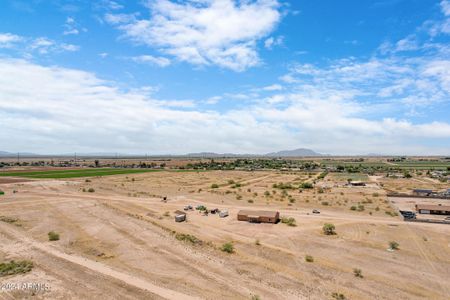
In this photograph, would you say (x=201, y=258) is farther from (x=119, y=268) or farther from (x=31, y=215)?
(x=31, y=215)

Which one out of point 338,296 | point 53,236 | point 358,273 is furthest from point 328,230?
point 53,236

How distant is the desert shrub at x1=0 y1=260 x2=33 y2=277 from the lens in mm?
27538

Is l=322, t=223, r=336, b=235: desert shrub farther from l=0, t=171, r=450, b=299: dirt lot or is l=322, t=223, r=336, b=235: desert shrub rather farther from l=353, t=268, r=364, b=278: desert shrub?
l=353, t=268, r=364, b=278: desert shrub

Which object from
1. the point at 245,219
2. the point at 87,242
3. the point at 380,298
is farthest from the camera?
the point at 245,219

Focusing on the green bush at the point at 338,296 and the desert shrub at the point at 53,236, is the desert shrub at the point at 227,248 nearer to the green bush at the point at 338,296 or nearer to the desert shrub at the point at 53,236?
the green bush at the point at 338,296

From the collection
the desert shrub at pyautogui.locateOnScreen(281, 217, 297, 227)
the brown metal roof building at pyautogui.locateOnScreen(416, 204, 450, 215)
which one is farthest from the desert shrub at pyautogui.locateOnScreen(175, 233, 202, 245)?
the brown metal roof building at pyautogui.locateOnScreen(416, 204, 450, 215)

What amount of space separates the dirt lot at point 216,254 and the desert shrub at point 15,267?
2.55 ft

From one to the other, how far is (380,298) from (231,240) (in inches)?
743

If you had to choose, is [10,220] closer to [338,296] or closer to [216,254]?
[216,254]

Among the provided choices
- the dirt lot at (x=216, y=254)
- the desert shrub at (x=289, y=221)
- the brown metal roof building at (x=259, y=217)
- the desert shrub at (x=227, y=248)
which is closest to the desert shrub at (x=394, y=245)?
the dirt lot at (x=216, y=254)

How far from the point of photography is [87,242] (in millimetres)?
37281

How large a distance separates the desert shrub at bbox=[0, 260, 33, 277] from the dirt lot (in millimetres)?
778

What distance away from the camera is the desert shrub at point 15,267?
90.3ft

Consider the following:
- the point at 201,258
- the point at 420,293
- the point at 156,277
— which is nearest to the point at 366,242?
the point at 420,293
